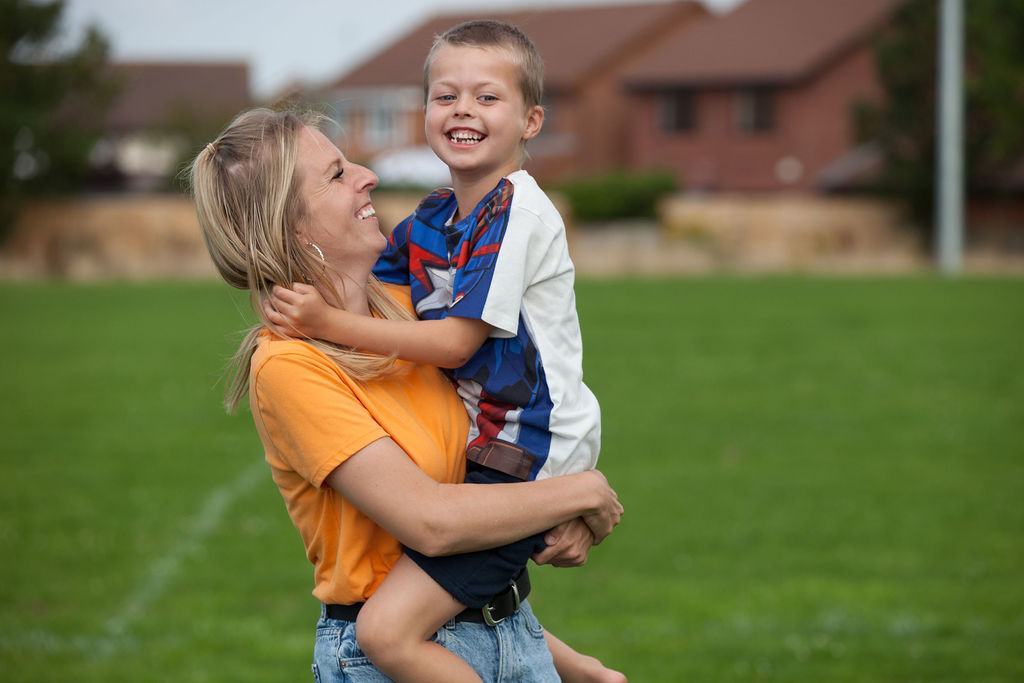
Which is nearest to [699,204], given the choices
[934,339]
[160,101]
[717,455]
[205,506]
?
[934,339]

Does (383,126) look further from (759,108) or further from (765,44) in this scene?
(759,108)

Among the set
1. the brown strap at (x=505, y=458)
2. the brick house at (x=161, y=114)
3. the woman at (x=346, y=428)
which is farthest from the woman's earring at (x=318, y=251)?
the brick house at (x=161, y=114)

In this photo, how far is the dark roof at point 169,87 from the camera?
217 ft

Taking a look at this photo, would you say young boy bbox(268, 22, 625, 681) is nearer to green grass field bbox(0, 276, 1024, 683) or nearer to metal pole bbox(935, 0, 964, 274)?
green grass field bbox(0, 276, 1024, 683)

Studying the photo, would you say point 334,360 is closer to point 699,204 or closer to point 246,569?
point 246,569

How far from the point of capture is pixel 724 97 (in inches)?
1916

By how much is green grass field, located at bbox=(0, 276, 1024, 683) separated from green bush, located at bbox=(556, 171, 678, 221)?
1604cm

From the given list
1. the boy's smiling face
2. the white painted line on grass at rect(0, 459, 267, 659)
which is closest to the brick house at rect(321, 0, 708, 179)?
the white painted line on grass at rect(0, 459, 267, 659)

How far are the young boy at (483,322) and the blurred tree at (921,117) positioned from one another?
3545 cm

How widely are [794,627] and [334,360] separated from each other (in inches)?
234

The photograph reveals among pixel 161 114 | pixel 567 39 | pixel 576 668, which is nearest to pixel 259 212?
pixel 576 668

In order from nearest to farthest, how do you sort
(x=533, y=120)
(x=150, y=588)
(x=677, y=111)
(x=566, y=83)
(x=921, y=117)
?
(x=533, y=120) < (x=150, y=588) < (x=921, y=117) < (x=677, y=111) < (x=566, y=83)

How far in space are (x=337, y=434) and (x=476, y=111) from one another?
32.6 inches

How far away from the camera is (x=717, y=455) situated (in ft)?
42.3
